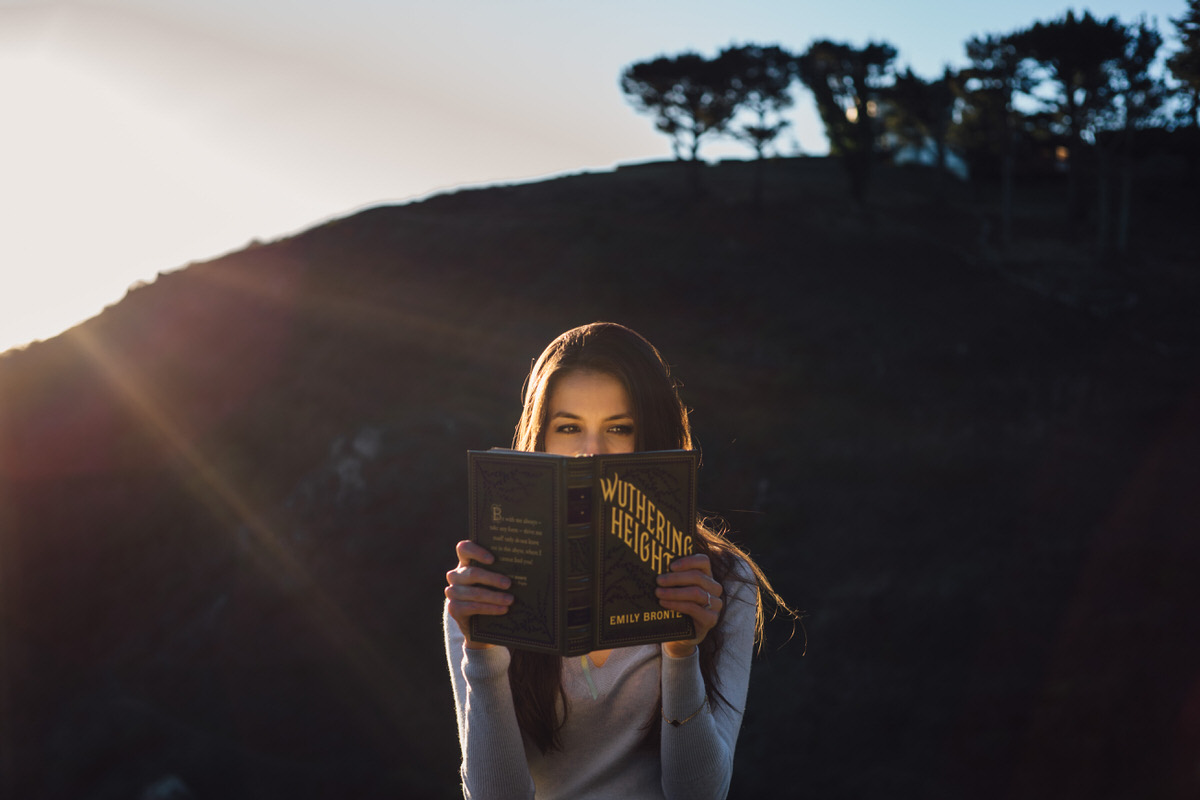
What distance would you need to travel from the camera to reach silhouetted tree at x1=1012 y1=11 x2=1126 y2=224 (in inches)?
1129

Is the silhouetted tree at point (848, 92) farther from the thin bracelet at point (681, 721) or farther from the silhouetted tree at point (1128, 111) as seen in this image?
the thin bracelet at point (681, 721)

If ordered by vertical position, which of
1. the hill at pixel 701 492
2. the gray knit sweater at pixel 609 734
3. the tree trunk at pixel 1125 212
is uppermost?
the tree trunk at pixel 1125 212

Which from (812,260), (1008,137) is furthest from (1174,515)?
(1008,137)

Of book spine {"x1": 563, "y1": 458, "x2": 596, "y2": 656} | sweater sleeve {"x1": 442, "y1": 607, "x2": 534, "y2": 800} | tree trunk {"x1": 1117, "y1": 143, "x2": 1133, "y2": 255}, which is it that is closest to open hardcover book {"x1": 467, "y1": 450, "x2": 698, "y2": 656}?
book spine {"x1": 563, "y1": 458, "x2": 596, "y2": 656}

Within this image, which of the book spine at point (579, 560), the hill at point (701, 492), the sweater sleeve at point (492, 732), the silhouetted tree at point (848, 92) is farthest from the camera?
the silhouetted tree at point (848, 92)

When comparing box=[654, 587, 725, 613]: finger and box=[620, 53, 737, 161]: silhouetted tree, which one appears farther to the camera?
box=[620, 53, 737, 161]: silhouetted tree

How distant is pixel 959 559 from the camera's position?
13.8m

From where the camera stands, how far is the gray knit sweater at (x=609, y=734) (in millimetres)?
2318

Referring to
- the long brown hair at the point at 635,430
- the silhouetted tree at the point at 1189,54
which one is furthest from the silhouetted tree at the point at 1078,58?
the long brown hair at the point at 635,430

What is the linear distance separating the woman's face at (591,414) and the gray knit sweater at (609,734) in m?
0.59

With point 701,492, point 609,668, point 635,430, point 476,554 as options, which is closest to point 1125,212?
point 701,492

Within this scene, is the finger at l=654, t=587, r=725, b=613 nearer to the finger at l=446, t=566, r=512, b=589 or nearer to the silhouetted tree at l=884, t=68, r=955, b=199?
the finger at l=446, t=566, r=512, b=589

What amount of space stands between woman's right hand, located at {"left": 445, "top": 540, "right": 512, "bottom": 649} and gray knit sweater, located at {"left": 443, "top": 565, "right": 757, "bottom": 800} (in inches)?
7.7

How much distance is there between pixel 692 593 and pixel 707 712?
0.41 m
